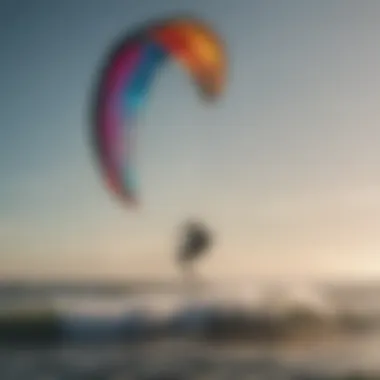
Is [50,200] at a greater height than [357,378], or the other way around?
[50,200]

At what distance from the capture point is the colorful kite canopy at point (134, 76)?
1.32 meters

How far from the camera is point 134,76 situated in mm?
1333

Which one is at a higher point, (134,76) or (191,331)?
(134,76)

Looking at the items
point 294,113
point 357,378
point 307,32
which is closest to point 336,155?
point 294,113

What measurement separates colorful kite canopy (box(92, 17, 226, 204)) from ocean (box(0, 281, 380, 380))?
0.64 ft

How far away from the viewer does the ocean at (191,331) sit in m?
1.26

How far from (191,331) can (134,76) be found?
1.49 feet

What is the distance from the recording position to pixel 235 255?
1292mm

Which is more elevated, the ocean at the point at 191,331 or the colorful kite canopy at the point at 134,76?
the colorful kite canopy at the point at 134,76

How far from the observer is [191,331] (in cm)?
129

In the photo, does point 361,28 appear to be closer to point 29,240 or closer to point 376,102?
point 376,102

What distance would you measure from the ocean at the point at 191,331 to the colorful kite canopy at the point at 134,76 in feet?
0.64

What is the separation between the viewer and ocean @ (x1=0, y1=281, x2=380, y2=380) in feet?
4.14

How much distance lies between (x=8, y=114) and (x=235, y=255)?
484mm
